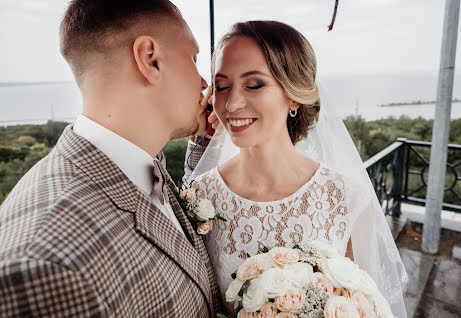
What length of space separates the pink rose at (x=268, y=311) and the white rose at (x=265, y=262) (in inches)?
6.3

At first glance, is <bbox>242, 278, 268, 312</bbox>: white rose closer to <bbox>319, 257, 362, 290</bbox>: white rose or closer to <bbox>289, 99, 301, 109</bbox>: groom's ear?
<bbox>319, 257, 362, 290</bbox>: white rose

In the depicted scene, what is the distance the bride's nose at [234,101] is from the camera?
5.62 ft

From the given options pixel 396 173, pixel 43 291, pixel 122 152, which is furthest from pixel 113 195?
pixel 396 173

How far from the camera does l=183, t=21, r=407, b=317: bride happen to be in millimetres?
1743

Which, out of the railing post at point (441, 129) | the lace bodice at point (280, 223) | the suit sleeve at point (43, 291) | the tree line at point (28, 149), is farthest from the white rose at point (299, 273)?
the railing post at point (441, 129)

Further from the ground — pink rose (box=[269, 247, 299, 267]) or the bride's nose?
the bride's nose

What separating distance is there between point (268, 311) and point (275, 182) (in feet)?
3.05

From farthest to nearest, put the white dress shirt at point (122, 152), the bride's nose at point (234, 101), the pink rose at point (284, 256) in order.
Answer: the bride's nose at point (234, 101), the pink rose at point (284, 256), the white dress shirt at point (122, 152)

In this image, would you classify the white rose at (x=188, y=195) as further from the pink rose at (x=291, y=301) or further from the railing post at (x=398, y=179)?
the railing post at (x=398, y=179)

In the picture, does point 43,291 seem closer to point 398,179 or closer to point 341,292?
point 341,292

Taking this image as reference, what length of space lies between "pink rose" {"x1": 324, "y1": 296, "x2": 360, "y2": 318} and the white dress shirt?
0.70 m

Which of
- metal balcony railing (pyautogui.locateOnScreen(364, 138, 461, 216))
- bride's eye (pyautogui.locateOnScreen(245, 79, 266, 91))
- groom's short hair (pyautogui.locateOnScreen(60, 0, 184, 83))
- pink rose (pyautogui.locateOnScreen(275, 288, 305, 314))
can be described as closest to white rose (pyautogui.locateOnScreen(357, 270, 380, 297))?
pink rose (pyautogui.locateOnScreen(275, 288, 305, 314))

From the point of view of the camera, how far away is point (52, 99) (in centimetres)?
254

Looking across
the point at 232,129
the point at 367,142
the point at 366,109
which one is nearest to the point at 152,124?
the point at 232,129
